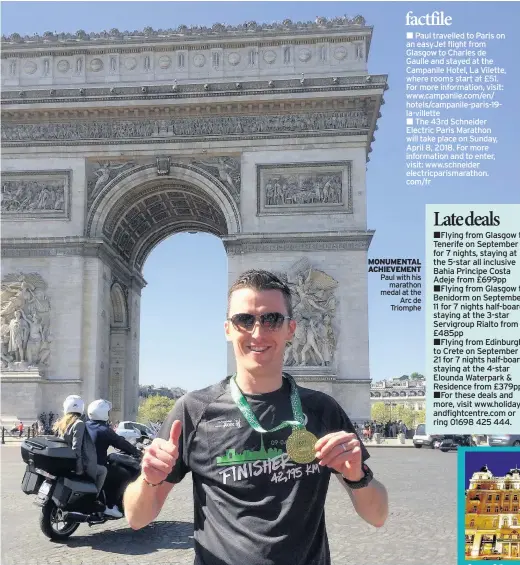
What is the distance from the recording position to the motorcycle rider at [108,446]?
7.30 meters

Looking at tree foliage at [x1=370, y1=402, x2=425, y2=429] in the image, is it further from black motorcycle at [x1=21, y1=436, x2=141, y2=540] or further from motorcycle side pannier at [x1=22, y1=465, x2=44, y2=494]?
motorcycle side pannier at [x1=22, y1=465, x2=44, y2=494]

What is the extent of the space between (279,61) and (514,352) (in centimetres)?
2035

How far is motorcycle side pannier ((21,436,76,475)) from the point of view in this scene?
6992 mm

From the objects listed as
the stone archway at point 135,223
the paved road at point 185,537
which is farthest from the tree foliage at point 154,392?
the paved road at point 185,537

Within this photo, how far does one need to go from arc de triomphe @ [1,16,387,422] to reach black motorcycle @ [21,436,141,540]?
1677cm

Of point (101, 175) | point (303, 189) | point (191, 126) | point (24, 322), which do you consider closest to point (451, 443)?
point (303, 189)

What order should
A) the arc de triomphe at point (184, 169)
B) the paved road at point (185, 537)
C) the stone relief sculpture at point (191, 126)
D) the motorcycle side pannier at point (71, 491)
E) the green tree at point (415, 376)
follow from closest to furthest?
the paved road at point (185, 537)
the motorcycle side pannier at point (71, 491)
the arc de triomphe at point (184, 169)
the stone relief sculpture at point (191, 126)
the green tree at point (415, 376)

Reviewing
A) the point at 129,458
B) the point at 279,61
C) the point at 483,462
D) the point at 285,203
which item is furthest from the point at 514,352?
the point at 279,61

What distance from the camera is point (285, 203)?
25250 millimetres

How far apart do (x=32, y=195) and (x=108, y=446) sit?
2058 centimetres

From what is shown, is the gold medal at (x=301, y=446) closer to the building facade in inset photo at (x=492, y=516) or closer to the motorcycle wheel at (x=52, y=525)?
the building facade in inset photo at (x=492, y=516)

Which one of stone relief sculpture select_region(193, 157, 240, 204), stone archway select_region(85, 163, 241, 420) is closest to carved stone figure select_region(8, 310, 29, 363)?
stone archway select_region(85, 163, 241, 420)

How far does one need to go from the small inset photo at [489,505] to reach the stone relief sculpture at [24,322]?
70.5ft

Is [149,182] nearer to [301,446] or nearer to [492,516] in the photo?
[492,516]
